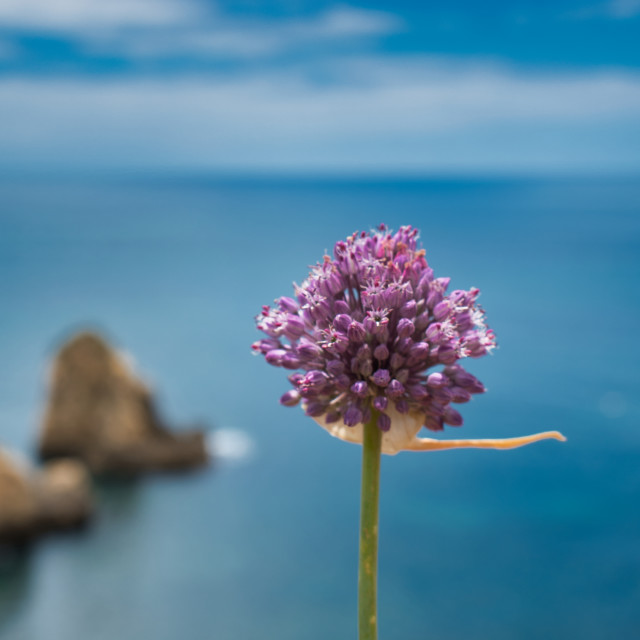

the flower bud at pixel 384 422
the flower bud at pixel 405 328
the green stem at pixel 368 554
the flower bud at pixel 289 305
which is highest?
the flower bud at pixel 289 305

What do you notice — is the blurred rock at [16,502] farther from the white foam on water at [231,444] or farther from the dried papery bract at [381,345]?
the dried papery bract at [381,345]

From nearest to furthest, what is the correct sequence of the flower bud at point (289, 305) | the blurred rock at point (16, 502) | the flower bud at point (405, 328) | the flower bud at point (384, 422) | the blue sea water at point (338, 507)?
the flower bud at point (384, 422), the flower bud at point (405, 328), the flower bud at point (289, 305), the blurred rock at point (16, 502), the blue sea water at point (338, 507)

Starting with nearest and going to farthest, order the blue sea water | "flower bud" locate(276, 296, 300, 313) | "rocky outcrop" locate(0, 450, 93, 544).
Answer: "flower bud" locate(276, 296, 300, 313), "rocky outcrop" locate(0, 450, 93, 544), the blue sea water

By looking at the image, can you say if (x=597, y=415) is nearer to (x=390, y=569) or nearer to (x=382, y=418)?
(x=390, y=569)

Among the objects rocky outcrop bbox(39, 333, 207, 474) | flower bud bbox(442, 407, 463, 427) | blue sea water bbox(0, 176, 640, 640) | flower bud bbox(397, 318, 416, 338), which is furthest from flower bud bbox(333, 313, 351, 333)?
blue sea water bbox(0, 176, 640, 640)

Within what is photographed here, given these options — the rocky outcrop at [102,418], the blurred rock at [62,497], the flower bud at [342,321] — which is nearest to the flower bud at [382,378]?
the flower bud at [342,321]

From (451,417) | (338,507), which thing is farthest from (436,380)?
(338,507)

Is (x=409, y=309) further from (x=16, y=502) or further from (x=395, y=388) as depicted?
(x=16, y=502)

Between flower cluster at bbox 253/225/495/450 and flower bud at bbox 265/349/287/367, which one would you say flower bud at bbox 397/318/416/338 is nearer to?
flower cluster at bbox 253/225/495/450
